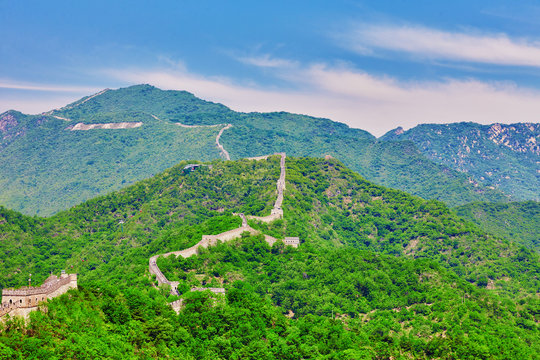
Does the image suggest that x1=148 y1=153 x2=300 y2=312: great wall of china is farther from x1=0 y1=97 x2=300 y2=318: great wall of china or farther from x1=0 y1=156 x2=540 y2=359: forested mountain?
x1=0 y1=156 x2=540 y2=359: forested mountain

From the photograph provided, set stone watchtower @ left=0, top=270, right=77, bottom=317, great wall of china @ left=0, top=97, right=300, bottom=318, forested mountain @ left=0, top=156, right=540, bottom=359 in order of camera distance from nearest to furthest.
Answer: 1. stone watchtower @ left=0, top=270, right=77, bottom=317
2. great wall of china @ left=0, top=97, right=300, bottom=318
3. forested mountain @ left=0, top=156, right=540, bottom=359

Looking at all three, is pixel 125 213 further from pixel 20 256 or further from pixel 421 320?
pixel 421 320

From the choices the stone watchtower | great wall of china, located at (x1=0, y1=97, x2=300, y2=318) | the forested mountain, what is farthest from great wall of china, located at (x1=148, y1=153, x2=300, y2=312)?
the stone watchtower

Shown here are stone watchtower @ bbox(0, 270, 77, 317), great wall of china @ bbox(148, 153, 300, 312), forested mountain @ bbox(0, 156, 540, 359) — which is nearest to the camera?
stone watchtower @ bbox(0, 270, 77, 317)

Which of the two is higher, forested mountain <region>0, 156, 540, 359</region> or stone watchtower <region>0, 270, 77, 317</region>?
stone watchtower <region>0, 270, 77, 317</region>

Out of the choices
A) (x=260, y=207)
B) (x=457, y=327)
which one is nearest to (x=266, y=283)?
(x=457, y=327)

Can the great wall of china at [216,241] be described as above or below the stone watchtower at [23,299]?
below

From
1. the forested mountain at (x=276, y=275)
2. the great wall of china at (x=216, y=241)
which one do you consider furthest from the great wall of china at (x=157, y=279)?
the forested mountain at (x=276, y=275)

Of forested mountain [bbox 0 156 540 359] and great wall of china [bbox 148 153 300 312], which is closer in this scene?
forested mountain [bbox 0 156 540 359]

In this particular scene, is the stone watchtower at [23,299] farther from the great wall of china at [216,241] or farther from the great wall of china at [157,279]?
the great wall of china at [216,241]

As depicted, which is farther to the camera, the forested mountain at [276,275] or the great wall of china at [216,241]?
the great wall of china at [216,241]
